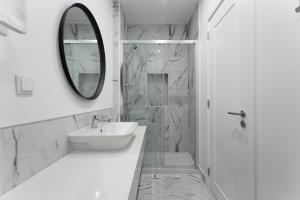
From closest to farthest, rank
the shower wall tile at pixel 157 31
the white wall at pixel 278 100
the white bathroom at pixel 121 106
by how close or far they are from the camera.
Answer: the white bathroom at pixel 121 106, the white wall at pixel 278 100, the shower wall tile at pixel 157 31

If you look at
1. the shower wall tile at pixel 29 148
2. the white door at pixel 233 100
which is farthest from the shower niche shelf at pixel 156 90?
the shower wall tile at pixel 29 148

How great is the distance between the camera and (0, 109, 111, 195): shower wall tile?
0.78m

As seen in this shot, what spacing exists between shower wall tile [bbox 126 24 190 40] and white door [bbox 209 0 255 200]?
1.65m

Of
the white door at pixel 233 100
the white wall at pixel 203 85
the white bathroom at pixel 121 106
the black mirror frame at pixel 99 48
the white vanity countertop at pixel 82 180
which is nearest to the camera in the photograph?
the white vanity countertop at pixel 82 180

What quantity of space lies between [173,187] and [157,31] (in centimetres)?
293

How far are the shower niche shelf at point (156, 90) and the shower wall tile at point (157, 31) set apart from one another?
113 centimetres

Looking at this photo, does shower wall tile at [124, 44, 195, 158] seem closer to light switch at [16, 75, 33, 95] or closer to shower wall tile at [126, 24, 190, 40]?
shower wall tile at [126, 24, 190, 40]

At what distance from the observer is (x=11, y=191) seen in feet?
2.58

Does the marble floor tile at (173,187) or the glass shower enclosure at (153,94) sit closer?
the marble floor tile at (173,187)

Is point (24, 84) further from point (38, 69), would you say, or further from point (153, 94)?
point (153, 94)

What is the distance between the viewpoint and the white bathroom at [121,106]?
826mm

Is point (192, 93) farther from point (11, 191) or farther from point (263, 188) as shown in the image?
point (11, 191)

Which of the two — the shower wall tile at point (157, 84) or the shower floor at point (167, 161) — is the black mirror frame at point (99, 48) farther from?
the shower floor at point (167, 161)

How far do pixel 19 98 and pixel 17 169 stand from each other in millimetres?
323
